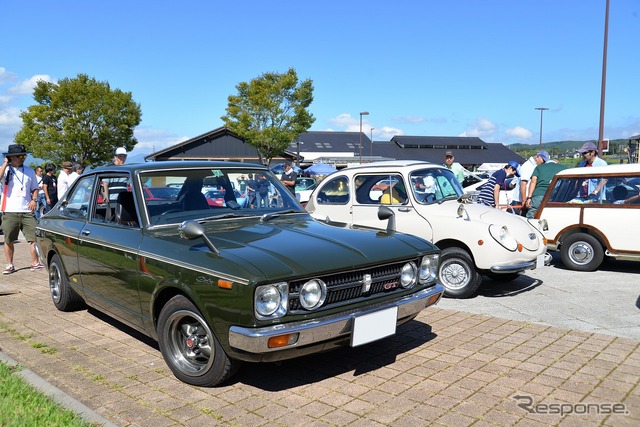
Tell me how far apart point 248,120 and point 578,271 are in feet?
107

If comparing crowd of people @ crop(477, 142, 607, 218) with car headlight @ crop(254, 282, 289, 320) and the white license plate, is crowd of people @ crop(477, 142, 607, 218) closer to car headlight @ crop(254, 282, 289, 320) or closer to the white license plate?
the white license plate

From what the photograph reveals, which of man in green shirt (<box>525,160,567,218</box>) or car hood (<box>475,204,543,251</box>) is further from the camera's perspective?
man in green shirt (<box>525,160,567,218</box>)

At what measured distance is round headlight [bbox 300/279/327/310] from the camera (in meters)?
3.51

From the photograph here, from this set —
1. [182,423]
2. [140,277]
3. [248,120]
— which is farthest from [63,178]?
[248,120]

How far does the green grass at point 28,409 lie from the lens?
324cm

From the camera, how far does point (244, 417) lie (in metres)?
3.44

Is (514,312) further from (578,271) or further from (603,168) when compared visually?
(603,168)

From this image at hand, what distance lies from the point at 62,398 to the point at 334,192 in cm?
494

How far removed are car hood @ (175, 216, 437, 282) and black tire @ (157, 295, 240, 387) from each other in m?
0.48

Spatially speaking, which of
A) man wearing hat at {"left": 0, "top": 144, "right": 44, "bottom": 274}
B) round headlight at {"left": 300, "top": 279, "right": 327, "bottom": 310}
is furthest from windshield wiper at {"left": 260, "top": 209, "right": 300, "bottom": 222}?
man wearing hat at {"left": 0, "top": 144, "right": 44, "bottom": 274}

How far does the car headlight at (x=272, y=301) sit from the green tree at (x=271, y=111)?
35.4m

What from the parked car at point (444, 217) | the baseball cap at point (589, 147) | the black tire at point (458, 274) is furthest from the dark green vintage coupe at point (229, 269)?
the baseball cap at point (589, 147)

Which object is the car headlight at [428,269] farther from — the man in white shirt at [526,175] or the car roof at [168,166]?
the man in white shirt at [526,175]

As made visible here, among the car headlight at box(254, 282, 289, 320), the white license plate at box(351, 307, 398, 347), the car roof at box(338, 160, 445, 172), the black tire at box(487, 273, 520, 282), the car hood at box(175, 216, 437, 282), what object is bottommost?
the black tire at box(487, 273, 520, 282)
